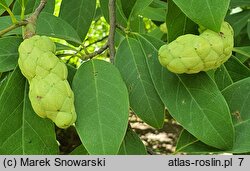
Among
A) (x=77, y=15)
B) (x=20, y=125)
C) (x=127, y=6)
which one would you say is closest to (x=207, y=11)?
(x=127, y=6)

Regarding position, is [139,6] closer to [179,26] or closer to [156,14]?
[179,26]

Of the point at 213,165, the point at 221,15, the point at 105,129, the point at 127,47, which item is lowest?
the point at 213,165

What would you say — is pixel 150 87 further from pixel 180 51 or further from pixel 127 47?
pixel 180 51

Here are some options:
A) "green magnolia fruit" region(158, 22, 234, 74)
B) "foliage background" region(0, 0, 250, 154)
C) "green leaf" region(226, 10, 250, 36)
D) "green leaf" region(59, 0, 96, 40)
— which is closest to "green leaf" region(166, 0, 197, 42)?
"foliage background" region(0, 0, 250, 154)

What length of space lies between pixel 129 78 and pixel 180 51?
287 millimetres

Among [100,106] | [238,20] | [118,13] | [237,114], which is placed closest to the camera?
[100,106]

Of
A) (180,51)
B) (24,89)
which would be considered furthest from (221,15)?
(24,89)

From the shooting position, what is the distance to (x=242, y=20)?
251 centimetres

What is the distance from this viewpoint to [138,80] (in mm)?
1421

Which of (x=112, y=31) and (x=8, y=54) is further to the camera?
(x=112, y=31)

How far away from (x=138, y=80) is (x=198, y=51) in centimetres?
32

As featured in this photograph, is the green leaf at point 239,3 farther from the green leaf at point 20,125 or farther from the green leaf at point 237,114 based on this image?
the green leaf at point 20,125

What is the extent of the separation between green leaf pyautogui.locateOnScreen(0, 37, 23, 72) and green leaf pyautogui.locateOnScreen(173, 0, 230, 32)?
18.7 inches

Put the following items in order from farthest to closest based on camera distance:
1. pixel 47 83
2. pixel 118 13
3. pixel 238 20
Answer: pixel 238 20 < pixel 118 13 < pixel 47 83
